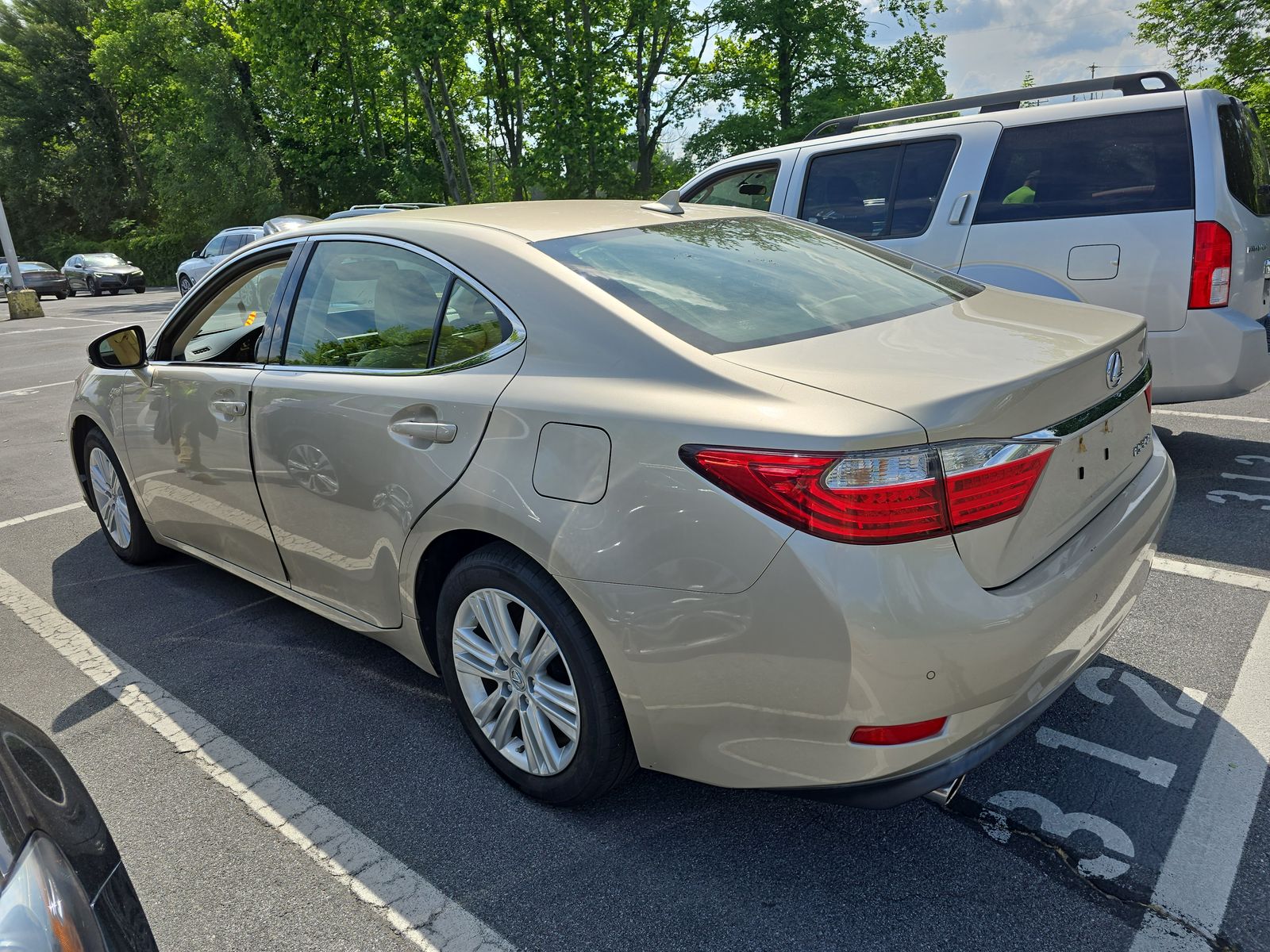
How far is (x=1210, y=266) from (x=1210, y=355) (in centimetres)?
44

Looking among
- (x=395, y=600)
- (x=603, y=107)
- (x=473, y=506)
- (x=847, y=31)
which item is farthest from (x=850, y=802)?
(x=847, y=31)

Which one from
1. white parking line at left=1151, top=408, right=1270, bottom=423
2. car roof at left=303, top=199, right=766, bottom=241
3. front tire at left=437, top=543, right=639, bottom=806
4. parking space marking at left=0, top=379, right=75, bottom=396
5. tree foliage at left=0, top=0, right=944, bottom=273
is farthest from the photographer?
tree foliage at left=0, top=0, right=944, bottom=273

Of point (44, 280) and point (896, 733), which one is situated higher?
point (896, 733)

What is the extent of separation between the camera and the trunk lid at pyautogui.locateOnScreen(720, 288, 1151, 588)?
1956 mm

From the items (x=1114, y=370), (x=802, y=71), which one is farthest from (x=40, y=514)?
(x=802, y=71)

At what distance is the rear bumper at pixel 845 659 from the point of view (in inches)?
73.3

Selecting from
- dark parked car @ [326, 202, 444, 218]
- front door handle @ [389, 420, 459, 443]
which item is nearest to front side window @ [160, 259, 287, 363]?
dark parked car @ [326, 202, 444, 218]

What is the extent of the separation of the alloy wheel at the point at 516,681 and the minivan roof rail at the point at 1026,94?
184 inches

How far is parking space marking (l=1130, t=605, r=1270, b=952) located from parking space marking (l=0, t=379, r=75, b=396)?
11.9 meters

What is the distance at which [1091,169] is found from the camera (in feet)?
16.6

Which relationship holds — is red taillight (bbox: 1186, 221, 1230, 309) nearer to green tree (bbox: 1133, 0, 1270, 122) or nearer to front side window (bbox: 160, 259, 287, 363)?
front side window (bbox: 160, 259, 287, 363)

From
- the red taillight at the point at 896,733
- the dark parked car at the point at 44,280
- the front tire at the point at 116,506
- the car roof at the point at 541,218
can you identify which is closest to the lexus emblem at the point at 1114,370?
the red taillight at the point at 896,733

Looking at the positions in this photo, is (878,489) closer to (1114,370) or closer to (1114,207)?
(1114,370)

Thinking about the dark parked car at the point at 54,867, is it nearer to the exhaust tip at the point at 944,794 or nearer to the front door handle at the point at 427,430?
the front door handle at the point at 427,430
